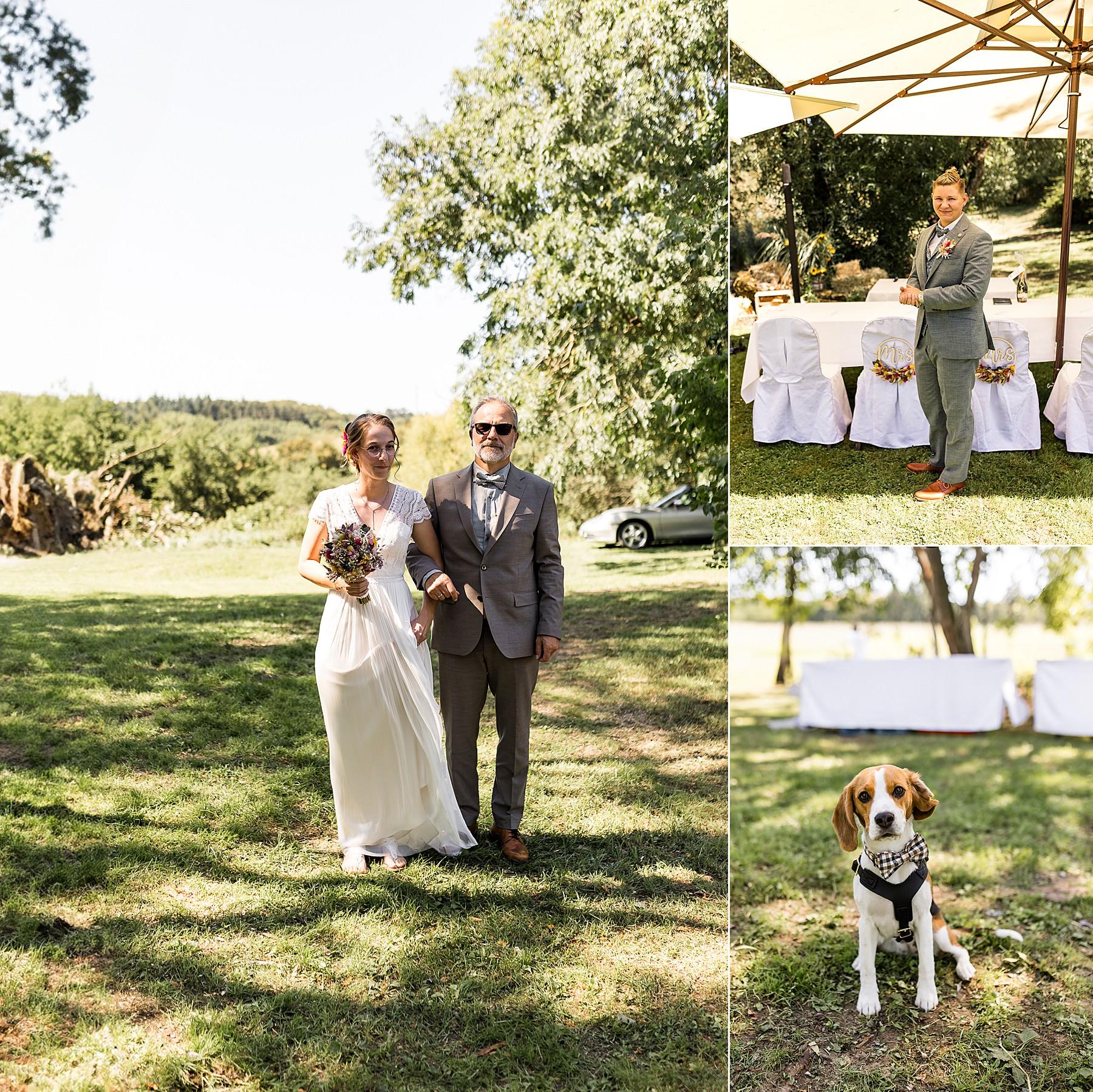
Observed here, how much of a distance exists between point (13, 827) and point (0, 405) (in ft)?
52.7

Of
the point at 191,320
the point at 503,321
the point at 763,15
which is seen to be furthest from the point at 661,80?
the point at 191,320

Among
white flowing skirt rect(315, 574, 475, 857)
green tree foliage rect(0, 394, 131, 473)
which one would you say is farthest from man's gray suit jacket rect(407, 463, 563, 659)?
green tree foliage rect(0, 394, 131, 473)

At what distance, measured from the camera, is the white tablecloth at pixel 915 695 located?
29.7 ft

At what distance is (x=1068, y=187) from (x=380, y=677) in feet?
12.2

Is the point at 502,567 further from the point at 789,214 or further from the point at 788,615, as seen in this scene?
the point at 788,615

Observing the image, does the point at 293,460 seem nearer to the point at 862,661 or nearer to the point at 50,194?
the point at 50,194

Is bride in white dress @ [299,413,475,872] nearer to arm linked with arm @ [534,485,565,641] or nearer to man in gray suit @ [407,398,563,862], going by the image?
man in gray suit @ [407,398,563,862]

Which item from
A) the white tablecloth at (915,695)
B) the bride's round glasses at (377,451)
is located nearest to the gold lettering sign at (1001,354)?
the bride's round glasses at (377,451)

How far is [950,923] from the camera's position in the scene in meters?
4.61

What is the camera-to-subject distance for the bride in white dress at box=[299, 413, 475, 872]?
457 centimetres

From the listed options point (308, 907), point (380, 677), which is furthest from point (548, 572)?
point (308, 907)

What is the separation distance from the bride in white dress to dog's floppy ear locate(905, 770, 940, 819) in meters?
2.14

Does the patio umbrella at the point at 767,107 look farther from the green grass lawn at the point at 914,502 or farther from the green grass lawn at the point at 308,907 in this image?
the green grass lawn at the point at 308,907

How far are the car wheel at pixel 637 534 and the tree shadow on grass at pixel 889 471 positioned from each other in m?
13.4
